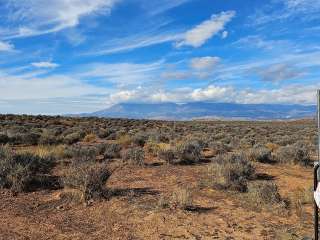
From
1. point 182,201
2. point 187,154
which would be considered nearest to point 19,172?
point 182,201

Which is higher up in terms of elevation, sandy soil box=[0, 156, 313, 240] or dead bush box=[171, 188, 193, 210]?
dead bush box=[171, 188, 193, 210]

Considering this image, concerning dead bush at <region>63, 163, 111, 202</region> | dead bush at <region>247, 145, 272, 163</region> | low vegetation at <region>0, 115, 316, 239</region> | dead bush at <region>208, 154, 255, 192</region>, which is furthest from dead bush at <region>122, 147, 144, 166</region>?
dead bush at <region>63, 163, 111, 202</region>

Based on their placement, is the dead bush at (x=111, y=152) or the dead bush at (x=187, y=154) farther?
the dead bush at (x=111, y=152)

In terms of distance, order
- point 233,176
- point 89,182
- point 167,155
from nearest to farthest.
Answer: point 89,182 → point 233,176 → point 167,155

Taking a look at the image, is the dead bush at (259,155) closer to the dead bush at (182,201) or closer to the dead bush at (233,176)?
the dead bush at (233,176)

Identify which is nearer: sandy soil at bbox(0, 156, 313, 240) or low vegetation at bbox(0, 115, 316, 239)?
sandy soil at bbox(0, 156, 313, 240)

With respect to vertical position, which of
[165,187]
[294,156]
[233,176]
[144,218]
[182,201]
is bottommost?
[144,218]

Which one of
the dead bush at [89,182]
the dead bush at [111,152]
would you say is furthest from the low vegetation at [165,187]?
the dead bush at [111,152]

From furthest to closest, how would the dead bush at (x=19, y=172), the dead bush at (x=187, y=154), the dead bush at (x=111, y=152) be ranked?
the dead bush at (x=111, y=152)
the dead bush at (x=187, y=154)
the dead bush at (x=19, y=172)

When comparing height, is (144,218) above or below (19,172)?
below

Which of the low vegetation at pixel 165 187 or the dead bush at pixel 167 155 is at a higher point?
the dead bush at pixel 167 155

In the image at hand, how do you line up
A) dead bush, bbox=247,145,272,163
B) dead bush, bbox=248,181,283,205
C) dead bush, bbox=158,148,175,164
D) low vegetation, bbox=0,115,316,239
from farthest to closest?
dead bush, bbox=247,145,272,163
dead bush, bbox=158,148,175,164
dead bush, bbox=248,181,283,205
low vegetation, bbox=0,115,316,239

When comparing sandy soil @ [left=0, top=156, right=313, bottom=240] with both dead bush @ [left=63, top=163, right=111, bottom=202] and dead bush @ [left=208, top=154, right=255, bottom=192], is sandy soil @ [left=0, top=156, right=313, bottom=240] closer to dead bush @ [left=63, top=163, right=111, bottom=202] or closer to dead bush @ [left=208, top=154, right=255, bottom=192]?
dead bush @ [left=63, top=163, right=111, bottom=202]

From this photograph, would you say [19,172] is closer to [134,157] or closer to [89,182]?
[89,182]
